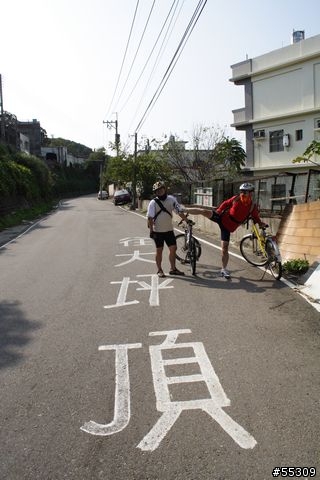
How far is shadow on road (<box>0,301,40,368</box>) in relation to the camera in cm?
493

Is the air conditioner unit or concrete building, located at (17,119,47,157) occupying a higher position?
concrete building, located at (17,119,47,157)

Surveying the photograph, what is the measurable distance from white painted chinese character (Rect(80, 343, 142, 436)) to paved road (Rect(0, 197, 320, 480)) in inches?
0.4

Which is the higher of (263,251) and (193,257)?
(263,251)

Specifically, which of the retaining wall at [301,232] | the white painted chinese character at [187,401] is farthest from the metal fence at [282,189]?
the white painted chinese character at [187,401]

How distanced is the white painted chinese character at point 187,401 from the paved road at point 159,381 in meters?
0.01

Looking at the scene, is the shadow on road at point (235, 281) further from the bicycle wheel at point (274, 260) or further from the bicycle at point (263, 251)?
the bicycle at point (263, 251)

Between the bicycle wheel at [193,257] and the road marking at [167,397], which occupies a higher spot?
the bicycle wheel at [193,257]

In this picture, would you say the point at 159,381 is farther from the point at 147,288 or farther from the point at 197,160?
the point at 197,160

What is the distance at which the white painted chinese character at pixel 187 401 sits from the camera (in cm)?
324

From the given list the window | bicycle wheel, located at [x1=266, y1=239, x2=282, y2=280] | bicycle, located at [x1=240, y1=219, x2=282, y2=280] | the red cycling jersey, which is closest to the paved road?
bicycle wheel, located at [x1=266, y1=239, x2=282, y2=280]

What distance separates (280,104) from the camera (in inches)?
1131

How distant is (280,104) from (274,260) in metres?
22.9

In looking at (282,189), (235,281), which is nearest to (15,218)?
(282,189)

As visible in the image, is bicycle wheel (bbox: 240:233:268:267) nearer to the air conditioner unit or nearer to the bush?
the bush
